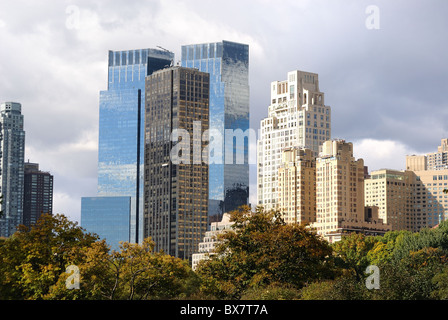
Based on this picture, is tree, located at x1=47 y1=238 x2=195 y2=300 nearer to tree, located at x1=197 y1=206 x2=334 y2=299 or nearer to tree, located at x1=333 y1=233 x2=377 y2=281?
tree, located at x1=197 y1=206 x2=334 y2=299

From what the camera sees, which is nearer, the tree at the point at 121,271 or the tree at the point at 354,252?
the tree at the point at 121,271

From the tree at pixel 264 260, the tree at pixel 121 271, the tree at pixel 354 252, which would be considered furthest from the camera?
the tree at pixel 354 252

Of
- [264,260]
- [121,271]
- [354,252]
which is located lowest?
[354,252]

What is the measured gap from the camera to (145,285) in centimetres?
7675

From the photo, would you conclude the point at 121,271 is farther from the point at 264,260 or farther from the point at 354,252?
the point at 354,252

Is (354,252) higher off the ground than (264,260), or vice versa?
(264,260)

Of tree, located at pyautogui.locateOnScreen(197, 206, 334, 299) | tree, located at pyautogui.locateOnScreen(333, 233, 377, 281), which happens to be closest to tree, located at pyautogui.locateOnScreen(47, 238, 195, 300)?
tree, located at pyautogui.locateOnScreen(197, 206, 334, 299)

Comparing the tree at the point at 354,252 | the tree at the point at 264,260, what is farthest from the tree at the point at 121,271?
the tree at the point at 354,252

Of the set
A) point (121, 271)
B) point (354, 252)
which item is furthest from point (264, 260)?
point (354, 252)

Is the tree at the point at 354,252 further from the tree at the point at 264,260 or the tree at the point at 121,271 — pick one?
the tree at the point at 121,271

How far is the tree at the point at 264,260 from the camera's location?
76.7 meters

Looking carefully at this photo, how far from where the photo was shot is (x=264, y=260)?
252ft

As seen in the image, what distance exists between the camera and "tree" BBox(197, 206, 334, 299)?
3019 inches
